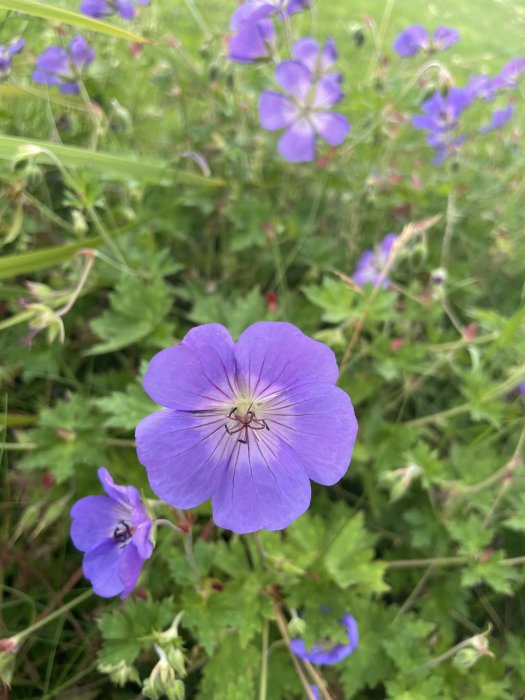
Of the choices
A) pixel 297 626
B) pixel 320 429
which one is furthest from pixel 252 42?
pixel 297 626

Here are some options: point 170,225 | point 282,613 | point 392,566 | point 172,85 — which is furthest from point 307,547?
point 172,85

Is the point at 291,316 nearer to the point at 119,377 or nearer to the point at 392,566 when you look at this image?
the point at 119,377

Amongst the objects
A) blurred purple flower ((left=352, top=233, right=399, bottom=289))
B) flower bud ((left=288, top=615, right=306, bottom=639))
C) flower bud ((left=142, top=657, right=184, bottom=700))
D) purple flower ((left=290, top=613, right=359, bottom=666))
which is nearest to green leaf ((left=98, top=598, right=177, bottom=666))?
flower bud ((left=142, top=657, right=184, bottom=700))

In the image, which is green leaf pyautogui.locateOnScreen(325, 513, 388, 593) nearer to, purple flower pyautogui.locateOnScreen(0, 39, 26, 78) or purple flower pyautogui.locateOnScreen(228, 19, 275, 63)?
purple flower pyautogui.locateOnScreen(228, 19, 275, 63)

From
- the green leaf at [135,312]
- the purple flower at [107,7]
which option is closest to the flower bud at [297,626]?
the green leaf at [135,312]

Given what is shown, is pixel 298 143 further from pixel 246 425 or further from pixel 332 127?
pixel 246 425
